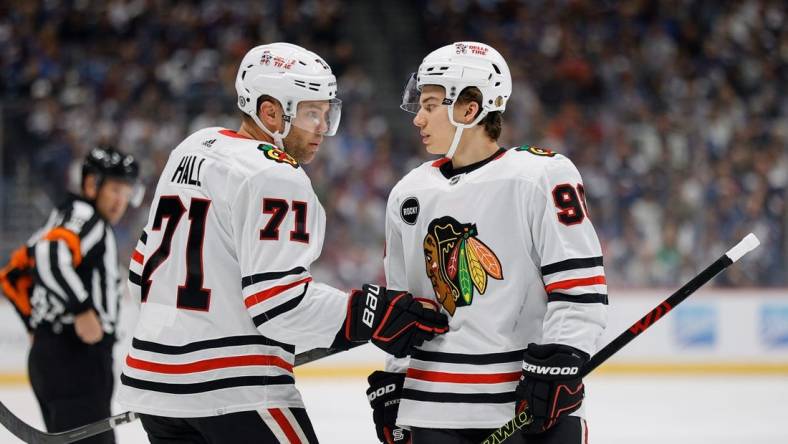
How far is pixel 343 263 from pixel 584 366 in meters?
5.37

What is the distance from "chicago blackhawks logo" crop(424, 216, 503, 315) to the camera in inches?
89.4

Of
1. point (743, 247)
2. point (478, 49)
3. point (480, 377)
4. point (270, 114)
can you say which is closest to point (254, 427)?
point (480, 377)

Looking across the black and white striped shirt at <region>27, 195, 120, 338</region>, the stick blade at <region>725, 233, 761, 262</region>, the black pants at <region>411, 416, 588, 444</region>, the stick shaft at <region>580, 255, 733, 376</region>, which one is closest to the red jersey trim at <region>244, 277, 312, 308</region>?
the black pants at <region>411, 416, 588, 444</region>

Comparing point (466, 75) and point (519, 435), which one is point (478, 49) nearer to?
point (466, 75)

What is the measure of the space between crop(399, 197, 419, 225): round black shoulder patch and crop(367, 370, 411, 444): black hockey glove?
0.39 m

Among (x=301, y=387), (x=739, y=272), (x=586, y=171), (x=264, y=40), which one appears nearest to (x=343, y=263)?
(x=301, y=387)

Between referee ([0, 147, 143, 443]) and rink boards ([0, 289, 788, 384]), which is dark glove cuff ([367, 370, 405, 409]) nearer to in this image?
referee ([0, 147, 143, 443])

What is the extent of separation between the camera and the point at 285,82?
2387mm

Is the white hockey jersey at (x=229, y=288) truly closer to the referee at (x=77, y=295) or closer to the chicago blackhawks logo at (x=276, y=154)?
the chicago blackhawks logo at (x=276, y=154)

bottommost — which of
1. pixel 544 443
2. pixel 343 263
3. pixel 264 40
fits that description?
pixel 544 443

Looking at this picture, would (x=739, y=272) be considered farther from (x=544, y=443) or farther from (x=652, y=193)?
(x=544, y=443)

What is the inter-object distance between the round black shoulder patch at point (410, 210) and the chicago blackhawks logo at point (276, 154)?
306mm

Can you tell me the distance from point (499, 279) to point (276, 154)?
0.57 m

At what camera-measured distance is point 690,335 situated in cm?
750
